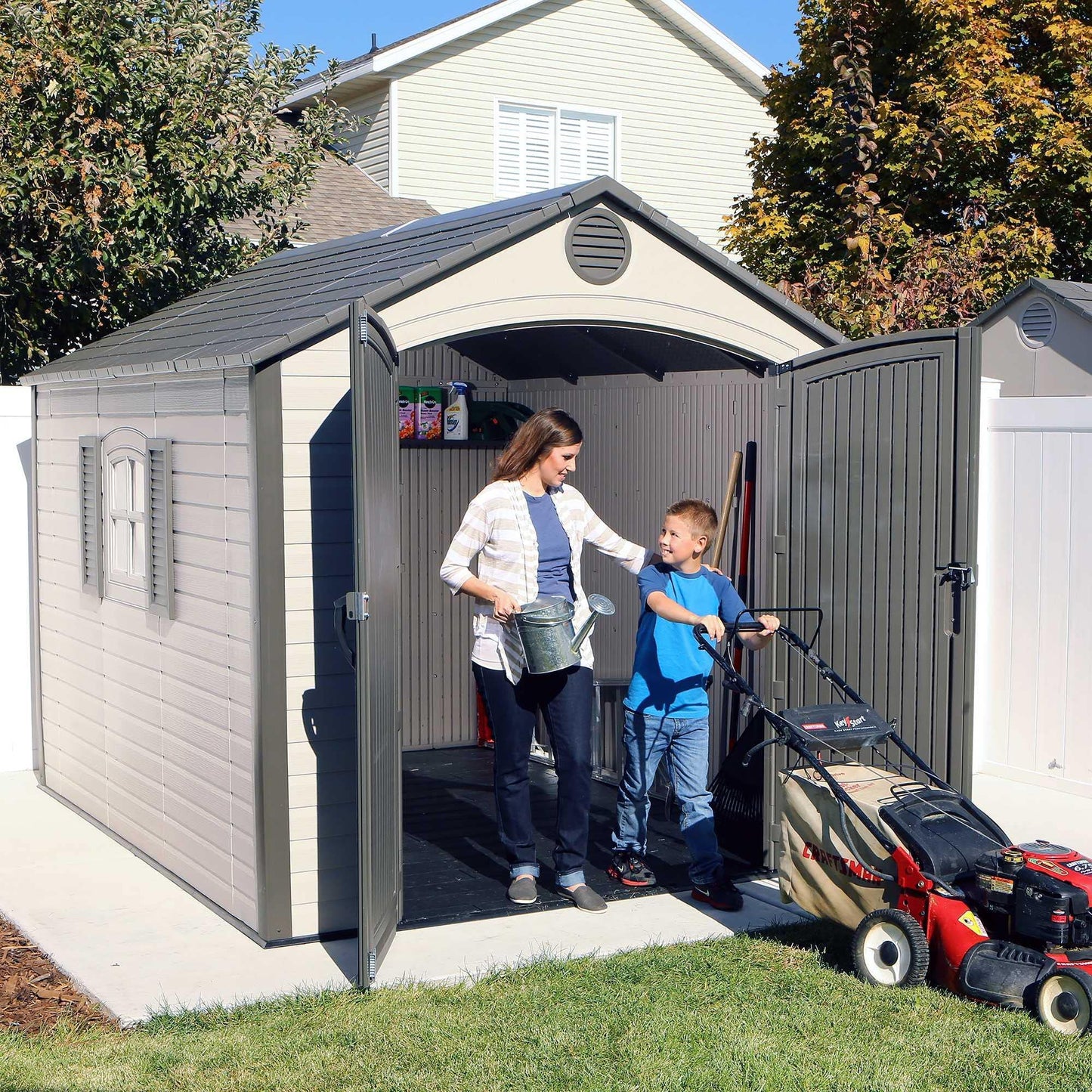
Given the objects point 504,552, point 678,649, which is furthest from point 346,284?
point 678,649

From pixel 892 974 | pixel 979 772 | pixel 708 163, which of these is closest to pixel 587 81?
pixel 708 163

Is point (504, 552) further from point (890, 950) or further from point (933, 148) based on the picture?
point (933, 148)

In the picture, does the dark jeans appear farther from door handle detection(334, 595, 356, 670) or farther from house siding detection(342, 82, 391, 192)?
house siding detection(342, 82, 391, 192)

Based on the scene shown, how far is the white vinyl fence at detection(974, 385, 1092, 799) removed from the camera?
791cm

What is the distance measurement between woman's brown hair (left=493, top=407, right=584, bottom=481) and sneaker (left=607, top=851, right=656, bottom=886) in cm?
168

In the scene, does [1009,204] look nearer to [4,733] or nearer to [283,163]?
[283,163]

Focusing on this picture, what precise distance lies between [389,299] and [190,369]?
90cm

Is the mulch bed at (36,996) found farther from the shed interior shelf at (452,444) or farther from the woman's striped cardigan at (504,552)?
the shed interior shelf at (452,444)

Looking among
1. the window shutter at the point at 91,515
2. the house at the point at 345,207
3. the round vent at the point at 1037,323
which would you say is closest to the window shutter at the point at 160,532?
the window shutter at the point at 91,515

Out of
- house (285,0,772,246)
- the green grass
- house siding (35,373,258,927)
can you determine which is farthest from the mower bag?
house (285,0,772,246)

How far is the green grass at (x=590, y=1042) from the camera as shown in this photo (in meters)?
4.10

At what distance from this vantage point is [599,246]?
5934 mm

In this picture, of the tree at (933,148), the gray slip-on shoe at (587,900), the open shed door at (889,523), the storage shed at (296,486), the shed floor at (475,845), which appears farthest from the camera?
the tree at (933,148)

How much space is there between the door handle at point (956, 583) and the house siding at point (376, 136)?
1370 cm
